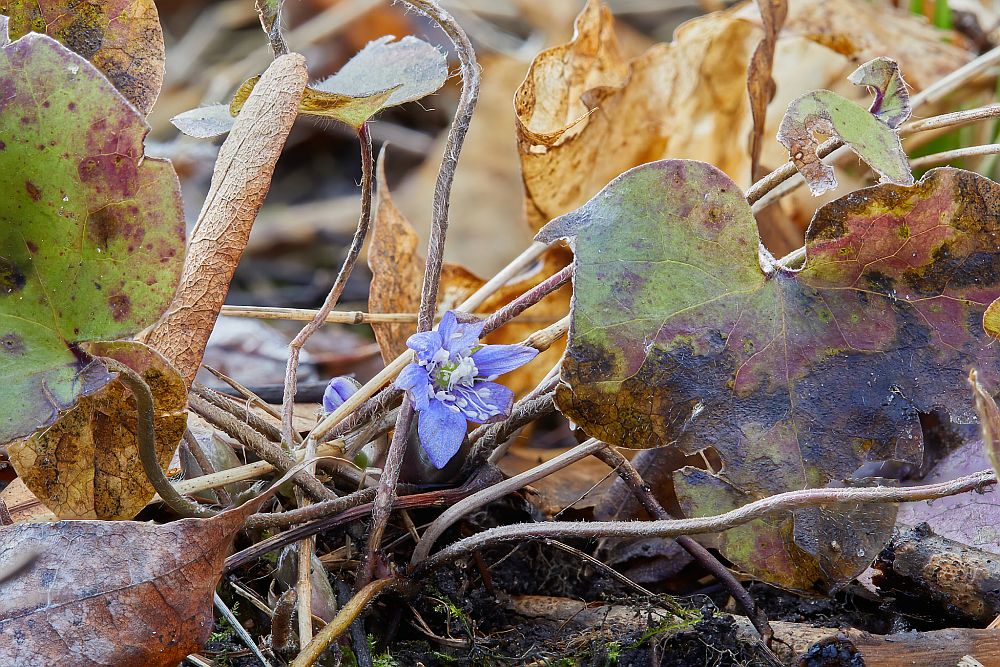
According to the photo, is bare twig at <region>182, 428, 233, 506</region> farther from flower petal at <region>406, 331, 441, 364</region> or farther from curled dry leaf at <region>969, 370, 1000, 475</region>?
curled dry leaf at <region>969, 370, 1000, 475</region>

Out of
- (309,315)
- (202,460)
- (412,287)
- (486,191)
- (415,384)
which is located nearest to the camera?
(415,384)

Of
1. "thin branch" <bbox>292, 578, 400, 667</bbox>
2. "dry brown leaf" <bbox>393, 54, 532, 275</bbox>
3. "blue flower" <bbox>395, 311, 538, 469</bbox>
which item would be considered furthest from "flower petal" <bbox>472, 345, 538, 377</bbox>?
"dry brown leaf" <bbox>393, 54, 532, 275</bbox>

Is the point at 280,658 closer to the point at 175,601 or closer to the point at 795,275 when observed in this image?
the point at 175,601

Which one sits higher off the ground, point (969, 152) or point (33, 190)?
point (33, 190)

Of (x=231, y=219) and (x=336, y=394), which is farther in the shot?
(x=336, y=394)

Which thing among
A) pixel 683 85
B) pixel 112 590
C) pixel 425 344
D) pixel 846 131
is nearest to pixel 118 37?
pixel 425 344

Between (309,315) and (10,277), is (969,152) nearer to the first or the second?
(309,315)

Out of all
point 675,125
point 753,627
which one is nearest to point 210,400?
point 753,627
